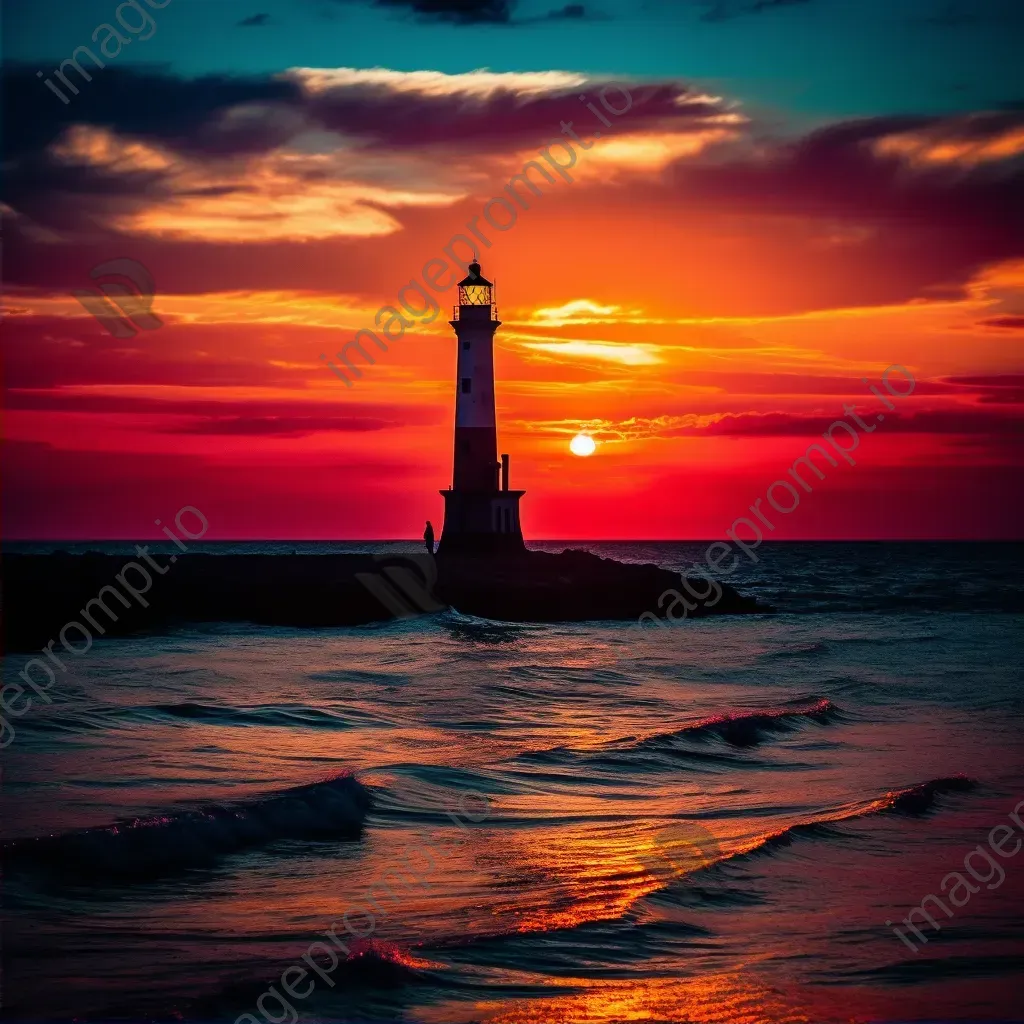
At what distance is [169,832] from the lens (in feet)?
34.3

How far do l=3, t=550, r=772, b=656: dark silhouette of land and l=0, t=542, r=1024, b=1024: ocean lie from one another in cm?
831

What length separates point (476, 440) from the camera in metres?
41.3

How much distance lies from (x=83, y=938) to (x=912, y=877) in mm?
6539

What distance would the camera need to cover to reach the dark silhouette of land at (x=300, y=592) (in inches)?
1238

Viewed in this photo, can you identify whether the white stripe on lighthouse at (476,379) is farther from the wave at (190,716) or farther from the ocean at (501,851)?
the wave at (190,716)

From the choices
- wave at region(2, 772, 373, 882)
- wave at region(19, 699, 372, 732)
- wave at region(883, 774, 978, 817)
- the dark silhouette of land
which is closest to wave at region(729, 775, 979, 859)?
wave at region(883, 774, 978, 817)

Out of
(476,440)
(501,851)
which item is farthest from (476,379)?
(501,851)

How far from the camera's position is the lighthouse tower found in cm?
4147

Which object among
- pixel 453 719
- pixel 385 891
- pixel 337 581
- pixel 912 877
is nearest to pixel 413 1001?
pixel 385 891

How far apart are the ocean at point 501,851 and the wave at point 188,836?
0.10 feet

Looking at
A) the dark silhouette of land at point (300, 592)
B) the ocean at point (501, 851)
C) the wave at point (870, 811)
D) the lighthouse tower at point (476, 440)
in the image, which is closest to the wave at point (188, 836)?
the ocean at point (501, 851)

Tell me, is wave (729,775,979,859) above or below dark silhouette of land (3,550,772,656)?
below

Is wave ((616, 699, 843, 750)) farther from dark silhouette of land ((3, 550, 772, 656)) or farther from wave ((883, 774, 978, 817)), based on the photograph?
dark silhouette of land ((3, 550, 772, 656))

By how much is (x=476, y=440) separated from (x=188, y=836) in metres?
31.3
